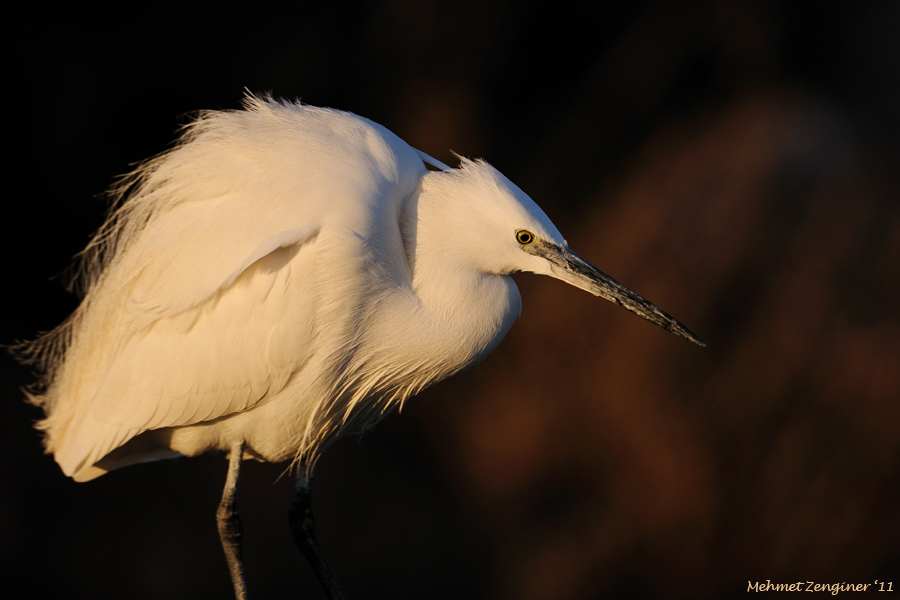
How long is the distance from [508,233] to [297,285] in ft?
1.04

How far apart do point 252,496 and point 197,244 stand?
6.38 feet

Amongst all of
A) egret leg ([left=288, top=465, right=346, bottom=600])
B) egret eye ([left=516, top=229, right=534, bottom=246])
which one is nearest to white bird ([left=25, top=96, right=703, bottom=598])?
egret eye ([left=516, top=229, right=534, bottom=246])

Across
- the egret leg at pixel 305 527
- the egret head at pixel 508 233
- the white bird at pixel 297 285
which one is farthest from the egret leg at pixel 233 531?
the egret head at pixel 508 233

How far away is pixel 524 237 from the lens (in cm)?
96

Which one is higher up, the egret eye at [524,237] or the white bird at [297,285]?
the egret eye at [524,237]

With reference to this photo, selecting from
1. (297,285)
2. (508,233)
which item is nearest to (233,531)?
(297,285)

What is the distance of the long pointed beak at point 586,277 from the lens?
0.96 metres

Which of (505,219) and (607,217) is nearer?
(505,219)

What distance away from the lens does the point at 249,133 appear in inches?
41.0

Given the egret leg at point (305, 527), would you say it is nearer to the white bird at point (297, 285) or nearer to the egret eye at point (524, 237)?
the white bird at point (297, 285)

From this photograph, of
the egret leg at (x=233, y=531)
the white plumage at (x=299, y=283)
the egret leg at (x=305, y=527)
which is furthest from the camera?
the egret leg at (x=305, y=527)

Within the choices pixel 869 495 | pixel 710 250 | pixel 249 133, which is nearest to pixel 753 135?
pixel 710 250

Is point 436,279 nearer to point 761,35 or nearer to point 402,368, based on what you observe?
point 402,368

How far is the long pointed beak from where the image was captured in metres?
0.96
